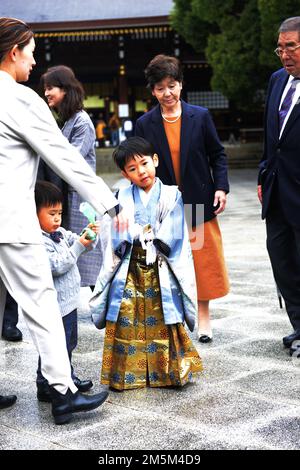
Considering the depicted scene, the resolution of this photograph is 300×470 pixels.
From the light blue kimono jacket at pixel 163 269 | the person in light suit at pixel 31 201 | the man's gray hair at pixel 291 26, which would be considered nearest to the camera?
the person in light suit at pixel 31 201

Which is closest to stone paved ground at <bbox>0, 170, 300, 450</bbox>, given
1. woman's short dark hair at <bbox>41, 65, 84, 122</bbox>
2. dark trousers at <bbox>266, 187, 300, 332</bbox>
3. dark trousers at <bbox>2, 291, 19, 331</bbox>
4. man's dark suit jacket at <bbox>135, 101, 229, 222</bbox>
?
dark trousers at <bbox>2, 291, 19, 331</bbox>

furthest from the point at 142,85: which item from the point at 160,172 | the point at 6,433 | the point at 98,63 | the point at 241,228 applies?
the point at 6,433

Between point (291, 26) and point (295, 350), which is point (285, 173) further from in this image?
point (295, 350)

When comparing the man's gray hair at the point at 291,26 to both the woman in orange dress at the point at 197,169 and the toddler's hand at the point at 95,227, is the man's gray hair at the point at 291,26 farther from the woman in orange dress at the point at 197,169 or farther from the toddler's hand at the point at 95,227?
the toddler's hand at the point at 95,227

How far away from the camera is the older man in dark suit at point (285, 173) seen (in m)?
4.32

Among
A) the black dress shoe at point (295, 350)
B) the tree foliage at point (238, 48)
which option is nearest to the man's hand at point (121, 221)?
the black dress shoe at point (295, 350)

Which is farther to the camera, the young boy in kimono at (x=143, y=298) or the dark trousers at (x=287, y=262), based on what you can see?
the dark trousers at (x=287, y=262)

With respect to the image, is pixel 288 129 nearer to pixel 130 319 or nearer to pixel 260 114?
pixel 130 319

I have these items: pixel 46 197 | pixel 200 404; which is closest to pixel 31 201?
pixel 46 197

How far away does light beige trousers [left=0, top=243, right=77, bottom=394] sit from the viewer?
3324 millimetres

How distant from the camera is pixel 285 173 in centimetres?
447

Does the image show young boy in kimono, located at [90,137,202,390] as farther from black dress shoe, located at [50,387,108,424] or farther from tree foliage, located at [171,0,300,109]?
tree foliage, located at [171,0,300,109]

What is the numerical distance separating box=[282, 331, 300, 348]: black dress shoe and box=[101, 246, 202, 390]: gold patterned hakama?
0.85 metres

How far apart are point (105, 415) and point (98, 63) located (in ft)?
76.7
